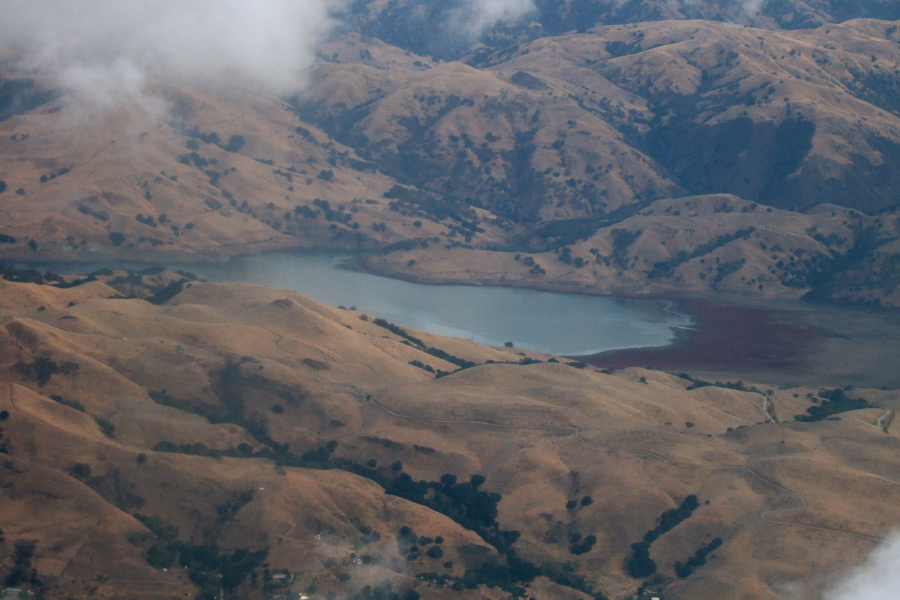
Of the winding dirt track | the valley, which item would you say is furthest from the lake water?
→ the winding dirt track

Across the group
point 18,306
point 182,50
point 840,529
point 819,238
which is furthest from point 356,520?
point 182,50

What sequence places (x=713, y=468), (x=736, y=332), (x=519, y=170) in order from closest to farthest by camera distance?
(x=713, y=468), (x=736, y=332), (x=519, y=170)

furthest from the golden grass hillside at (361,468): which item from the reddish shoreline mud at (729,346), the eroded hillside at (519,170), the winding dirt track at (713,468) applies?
the eroded hillside at (519,170)

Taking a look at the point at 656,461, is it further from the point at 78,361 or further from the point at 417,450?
the point at 78,361

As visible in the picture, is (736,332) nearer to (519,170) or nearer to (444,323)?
(444,323)

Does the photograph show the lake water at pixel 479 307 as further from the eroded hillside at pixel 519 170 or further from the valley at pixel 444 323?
the eroded hillside at pixel 519 170

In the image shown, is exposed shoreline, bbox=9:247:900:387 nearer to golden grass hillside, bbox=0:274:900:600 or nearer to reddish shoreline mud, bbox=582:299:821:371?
reddish shoreline mud, bbox=582:299:821:371

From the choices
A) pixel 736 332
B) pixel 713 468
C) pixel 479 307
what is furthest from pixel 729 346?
pixel 713 468
